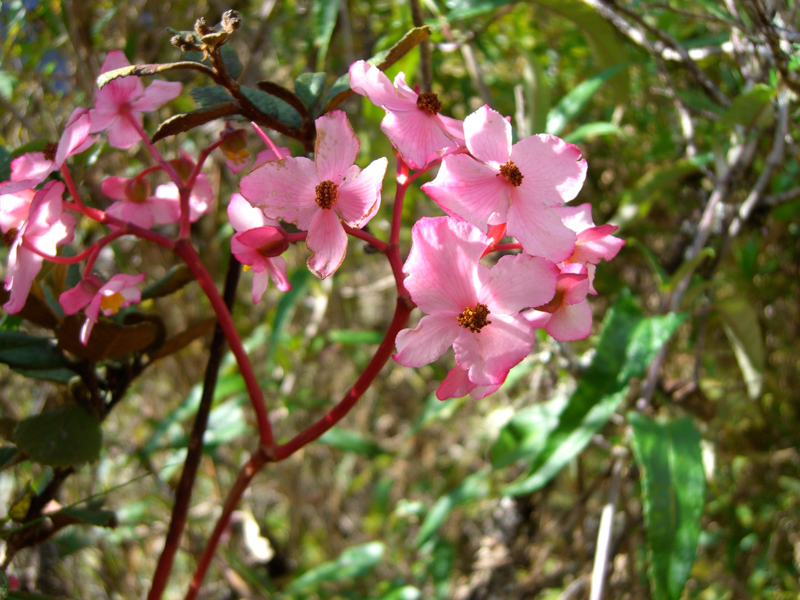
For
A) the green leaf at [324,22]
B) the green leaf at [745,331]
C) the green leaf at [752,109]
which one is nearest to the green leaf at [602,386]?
the green leaf at [745,331]

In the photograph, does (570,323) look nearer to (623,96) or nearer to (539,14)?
(623,96)

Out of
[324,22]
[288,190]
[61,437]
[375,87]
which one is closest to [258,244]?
[288,190]

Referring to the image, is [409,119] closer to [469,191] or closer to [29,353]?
[469,191]

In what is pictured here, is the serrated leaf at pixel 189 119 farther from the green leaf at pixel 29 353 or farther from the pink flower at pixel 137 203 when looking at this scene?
the green leaf at pixel 29 353

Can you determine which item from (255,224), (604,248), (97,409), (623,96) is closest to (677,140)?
(623,96)

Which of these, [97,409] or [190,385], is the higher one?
[97,409]
